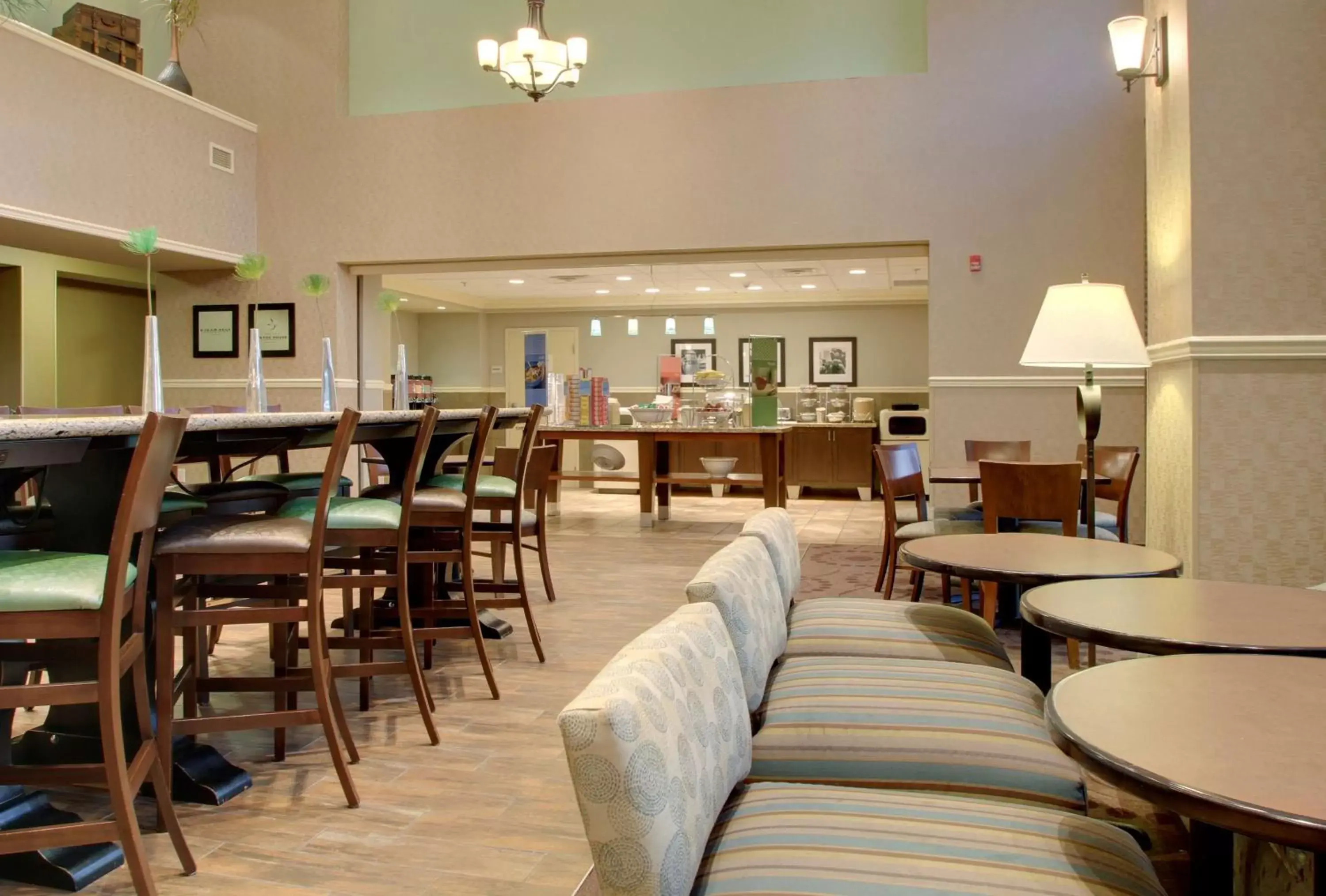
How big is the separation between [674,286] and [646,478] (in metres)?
4.63

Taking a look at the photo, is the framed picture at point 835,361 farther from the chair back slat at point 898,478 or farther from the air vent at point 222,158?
the chair back slat at point 898,478

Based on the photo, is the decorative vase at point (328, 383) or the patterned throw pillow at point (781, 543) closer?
the patterned throw pillow at point (781, 543)

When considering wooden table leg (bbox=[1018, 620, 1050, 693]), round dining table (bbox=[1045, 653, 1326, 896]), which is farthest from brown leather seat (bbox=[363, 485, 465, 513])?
round dining table (bbox=[1045, 653, 1326, 896])

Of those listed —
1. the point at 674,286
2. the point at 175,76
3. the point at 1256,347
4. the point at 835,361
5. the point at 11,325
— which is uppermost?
the point at 175,76

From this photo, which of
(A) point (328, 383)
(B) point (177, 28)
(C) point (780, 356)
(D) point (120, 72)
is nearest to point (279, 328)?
(D) point (120, 72)

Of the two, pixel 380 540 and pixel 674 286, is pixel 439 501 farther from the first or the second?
pixel 674 286

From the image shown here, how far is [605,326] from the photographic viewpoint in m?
14.0

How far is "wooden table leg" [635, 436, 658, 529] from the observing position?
8281mm

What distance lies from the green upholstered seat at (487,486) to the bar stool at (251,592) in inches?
51.5

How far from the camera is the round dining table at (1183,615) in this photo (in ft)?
5.53

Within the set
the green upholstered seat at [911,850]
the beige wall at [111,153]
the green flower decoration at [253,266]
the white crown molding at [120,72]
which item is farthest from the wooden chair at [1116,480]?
the white crown molding at [120,72]

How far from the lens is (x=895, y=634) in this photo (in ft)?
8.41

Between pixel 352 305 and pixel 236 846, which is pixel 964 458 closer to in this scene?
pixel 352 305

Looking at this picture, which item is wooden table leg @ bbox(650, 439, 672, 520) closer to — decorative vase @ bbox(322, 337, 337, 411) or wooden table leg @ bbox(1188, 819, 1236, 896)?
decorative vase @ bbox(322, 337, 337, 411)
